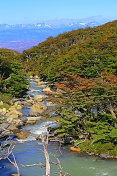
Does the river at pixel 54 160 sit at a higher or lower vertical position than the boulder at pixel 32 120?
lower

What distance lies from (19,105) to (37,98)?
3.78 meters

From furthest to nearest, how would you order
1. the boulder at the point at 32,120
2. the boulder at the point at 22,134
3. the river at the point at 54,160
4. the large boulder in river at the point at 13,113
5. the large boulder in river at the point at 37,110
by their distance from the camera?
the large boulder in river at the point at 37,110 < the large boulder in river at the point at 13,113 < the boulder at the point at 32,120 < the boulder at the point at 22,134 < the river at the point at 54,160

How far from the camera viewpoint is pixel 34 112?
32406mm

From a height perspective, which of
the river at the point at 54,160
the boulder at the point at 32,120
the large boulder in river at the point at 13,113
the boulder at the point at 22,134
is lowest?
the river at the point at 54,160

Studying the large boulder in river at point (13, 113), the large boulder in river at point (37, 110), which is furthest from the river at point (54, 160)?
the large boulder in river at point (37, 110)

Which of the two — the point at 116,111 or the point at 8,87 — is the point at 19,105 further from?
the point at 116,111

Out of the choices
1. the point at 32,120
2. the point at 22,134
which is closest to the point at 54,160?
the point at 22,134

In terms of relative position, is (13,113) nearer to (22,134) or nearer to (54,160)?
(22,134)

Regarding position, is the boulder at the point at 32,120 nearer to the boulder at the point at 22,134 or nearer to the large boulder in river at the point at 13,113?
the large boulder in river at the point at 13,113

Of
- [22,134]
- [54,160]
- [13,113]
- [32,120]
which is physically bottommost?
[54,160]

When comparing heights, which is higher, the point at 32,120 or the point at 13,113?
the point at 13,113

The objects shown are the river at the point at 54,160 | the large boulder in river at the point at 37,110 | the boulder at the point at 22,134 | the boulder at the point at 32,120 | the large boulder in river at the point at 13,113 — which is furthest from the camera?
the large boulder in river at the point at 37,110

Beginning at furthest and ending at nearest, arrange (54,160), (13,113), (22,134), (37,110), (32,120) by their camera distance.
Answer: (37,110)
(13,113)
(32,120)
(22,134)
(54,160)

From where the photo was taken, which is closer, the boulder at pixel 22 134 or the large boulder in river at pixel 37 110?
the boulder at pixel 22 134
